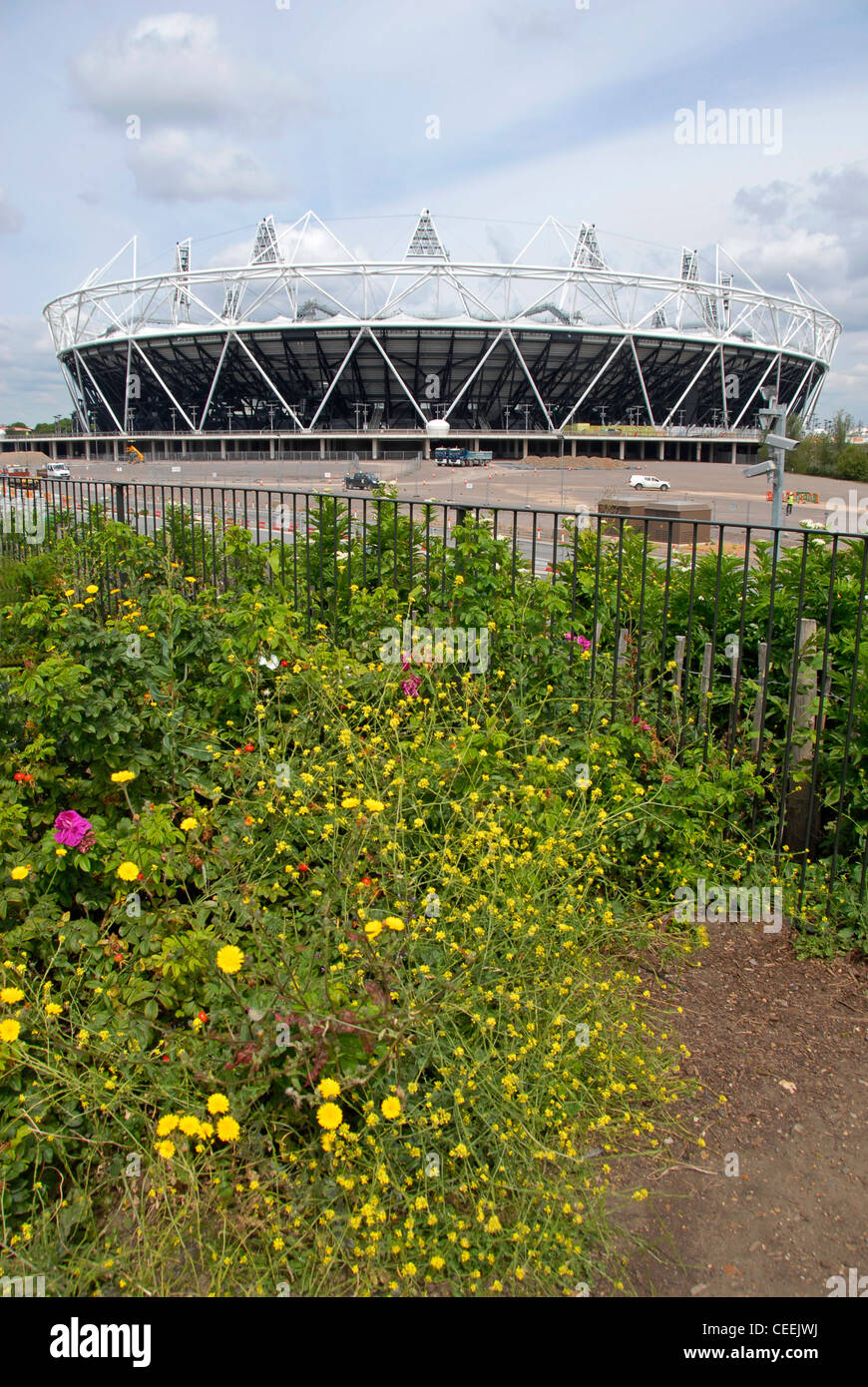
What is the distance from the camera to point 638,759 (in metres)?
4.18

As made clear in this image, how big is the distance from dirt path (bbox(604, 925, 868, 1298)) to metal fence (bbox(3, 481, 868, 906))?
638mm

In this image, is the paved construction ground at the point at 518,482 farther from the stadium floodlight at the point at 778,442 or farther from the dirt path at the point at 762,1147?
the dirt path at the point at 762,1147

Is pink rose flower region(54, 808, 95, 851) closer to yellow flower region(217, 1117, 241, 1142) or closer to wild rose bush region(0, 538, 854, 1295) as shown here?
wild rose bush region(0, 538, 854, 1295)

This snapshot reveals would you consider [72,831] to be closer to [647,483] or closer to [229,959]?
[229,959]

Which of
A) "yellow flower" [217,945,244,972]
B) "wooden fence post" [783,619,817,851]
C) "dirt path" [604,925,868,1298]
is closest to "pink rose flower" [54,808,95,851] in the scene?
"yellow flower" [217,945,244,972]

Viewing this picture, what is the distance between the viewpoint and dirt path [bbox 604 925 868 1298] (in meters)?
2.20

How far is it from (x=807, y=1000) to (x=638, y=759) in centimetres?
133


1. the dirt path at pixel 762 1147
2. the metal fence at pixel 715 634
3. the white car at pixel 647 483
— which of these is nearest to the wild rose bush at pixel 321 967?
the dirt path at pixel 762 1147

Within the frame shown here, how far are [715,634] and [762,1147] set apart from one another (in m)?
2.62

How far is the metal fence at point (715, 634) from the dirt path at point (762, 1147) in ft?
2.09

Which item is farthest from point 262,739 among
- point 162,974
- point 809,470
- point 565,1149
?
point 809,470

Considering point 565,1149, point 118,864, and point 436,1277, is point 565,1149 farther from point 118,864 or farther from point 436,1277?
point 118,864

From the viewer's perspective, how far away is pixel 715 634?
14.8ft

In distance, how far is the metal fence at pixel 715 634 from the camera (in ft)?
13.2
